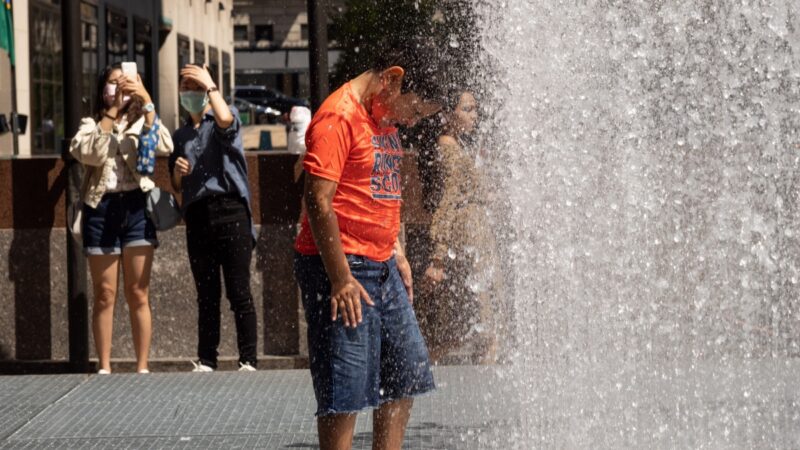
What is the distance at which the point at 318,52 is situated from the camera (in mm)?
9195

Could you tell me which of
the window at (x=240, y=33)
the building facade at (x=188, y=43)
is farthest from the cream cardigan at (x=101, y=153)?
the window at (x=240, y=33)

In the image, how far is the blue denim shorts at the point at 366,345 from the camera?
4738 mm

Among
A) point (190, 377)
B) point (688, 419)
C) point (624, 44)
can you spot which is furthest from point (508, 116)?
point (190, 377)

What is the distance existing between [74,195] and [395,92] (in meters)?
4.53

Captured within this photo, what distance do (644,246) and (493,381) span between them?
4.21 feet

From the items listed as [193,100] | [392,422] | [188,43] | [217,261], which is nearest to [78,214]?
[217,261]

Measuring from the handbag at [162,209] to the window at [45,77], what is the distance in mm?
15011

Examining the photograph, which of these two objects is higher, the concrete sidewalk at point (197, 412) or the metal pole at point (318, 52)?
the metal pole at point (318, 52)

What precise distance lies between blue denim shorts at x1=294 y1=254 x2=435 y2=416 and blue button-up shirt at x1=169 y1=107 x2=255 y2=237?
364 centimetres

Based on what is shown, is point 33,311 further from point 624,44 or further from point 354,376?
point 354,376

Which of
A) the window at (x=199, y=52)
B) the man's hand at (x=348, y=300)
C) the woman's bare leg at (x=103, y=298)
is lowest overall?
the woman's bare leg at (x=103, y=298)

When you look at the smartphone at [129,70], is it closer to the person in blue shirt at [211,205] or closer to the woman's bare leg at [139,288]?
the person in blue shirt at [211,205]

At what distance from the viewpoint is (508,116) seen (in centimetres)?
690

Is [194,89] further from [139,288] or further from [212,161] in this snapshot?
[139,288]
